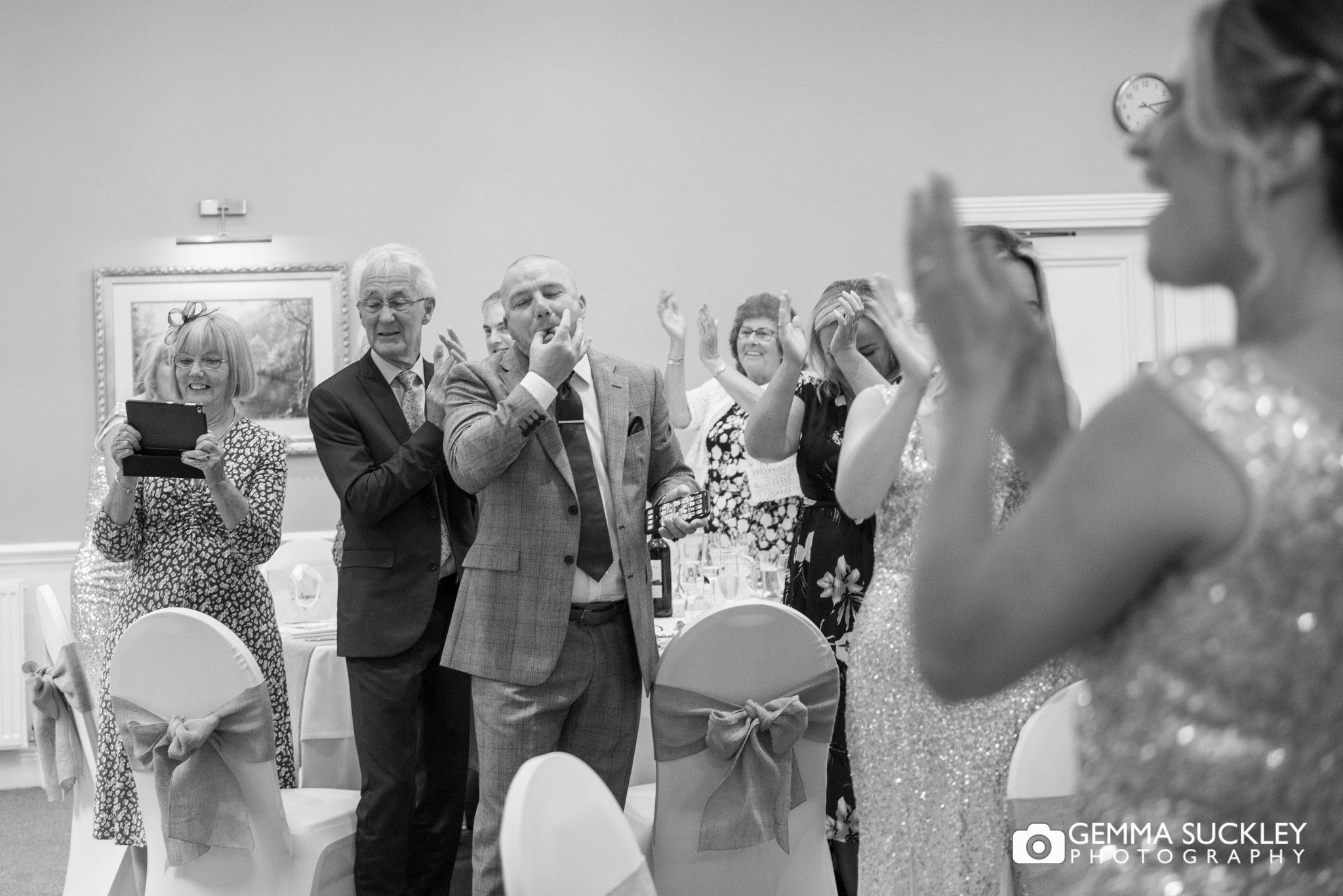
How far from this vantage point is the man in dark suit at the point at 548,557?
271 cm

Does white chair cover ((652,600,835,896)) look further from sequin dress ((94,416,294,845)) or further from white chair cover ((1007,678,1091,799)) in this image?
sequin dress ((94,416,294,845))

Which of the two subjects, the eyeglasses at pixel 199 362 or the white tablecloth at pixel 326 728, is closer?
the eyeglasses at pixel 199 362

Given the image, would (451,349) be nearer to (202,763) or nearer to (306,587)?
(202,763)

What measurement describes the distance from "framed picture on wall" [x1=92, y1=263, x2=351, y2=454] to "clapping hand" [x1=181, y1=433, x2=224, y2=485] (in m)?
3.04

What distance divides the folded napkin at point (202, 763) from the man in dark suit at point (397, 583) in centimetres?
43

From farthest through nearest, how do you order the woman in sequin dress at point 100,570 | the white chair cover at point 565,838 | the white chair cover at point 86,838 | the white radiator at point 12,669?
the white radiator at point 12,669
the woman in sequin dress at point 100,570
the white chair cover at point 86,838
the white chair cover at point 565,838

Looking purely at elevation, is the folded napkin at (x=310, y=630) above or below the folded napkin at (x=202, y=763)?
above

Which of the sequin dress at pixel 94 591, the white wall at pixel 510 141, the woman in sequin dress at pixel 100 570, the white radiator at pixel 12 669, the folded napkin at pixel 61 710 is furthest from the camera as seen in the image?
the white wall at pixel 510 141

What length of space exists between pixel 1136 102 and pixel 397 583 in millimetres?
5447

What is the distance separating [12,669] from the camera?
19.4 ft

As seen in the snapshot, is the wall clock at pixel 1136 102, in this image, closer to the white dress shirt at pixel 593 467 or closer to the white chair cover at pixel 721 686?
the white dress shirt at pixel 593 467

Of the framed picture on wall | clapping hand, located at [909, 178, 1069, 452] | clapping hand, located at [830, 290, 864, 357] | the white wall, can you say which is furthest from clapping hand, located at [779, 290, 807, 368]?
the framed picture on wall

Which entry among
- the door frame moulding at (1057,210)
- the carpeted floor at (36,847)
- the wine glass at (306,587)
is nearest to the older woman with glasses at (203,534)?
the wine glass at (306,587)

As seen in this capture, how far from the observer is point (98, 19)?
6.19 meters
